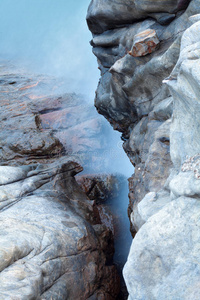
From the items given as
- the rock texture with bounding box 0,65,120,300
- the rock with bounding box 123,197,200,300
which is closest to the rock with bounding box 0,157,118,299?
the rock texture with bounding box 0,65,120,300

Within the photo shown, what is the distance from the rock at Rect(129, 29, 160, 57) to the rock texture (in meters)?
4.85

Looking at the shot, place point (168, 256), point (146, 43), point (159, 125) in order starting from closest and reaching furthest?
point (168, 256)
point (159, 125)
point (146, 43)

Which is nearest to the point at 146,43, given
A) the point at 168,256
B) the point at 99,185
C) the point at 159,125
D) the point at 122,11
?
the point at 122,11

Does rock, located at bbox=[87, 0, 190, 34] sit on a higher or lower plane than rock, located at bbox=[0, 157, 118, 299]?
higher

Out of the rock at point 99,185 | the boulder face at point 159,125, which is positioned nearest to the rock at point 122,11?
the boulder face at point 159,125

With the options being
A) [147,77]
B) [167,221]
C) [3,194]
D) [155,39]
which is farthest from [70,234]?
[155,39]

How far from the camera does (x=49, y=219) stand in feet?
22.9

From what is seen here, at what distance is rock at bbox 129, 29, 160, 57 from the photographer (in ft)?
26.4

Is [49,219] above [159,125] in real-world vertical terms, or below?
below

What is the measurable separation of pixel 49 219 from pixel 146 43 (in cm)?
618

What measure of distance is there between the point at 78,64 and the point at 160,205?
22.9 meters

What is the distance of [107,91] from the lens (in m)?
11.6

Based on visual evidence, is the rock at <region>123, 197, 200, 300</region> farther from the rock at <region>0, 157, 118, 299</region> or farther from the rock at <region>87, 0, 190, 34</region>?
the rock at <region>87, 0, 190, 34</region>

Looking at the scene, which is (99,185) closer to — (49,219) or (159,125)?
(49,219)
